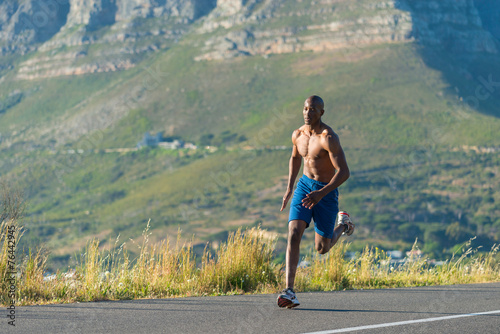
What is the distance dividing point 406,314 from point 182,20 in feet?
587

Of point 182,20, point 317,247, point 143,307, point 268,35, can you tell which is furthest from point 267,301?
point 182,20

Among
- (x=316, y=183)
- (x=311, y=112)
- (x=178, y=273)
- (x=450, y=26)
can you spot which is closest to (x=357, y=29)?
(x=450, y=26)

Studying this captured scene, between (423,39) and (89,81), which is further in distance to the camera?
(89,81)

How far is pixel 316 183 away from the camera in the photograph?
270 inches

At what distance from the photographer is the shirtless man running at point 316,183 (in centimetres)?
662

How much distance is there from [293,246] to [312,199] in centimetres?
49

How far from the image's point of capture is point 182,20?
17962cm

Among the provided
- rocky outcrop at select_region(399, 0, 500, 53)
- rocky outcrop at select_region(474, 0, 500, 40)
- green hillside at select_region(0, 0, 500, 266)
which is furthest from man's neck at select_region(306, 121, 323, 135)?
rocky outcrop at select_region(474, 0, 500, 40)

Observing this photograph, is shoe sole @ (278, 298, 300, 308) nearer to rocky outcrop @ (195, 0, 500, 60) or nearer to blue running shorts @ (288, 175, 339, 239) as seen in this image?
blue running shorts @ (288, 175, 339, 239)

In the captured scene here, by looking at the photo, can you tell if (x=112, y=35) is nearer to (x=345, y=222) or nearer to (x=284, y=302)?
(x=345, y=222)

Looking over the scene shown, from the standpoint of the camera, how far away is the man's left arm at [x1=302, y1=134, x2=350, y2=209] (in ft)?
21.7

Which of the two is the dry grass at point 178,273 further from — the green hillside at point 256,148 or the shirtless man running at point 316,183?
Answer: the green hillside at point 256,148

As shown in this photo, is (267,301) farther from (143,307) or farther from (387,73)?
(387,73)

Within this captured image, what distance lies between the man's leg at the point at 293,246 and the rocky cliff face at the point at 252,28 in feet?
428
